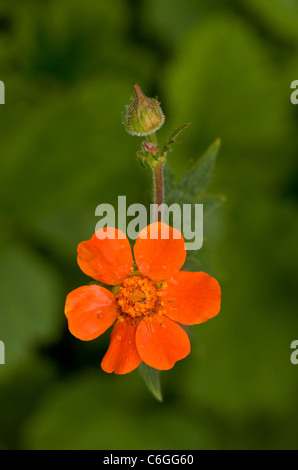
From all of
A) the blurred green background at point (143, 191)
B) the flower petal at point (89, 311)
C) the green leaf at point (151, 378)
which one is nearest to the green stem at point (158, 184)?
the flower petal at point (89, 311)

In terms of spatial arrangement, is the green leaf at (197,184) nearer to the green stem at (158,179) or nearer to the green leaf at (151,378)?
the green stem at (158,179)

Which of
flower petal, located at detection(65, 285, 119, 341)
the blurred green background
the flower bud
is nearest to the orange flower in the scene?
flower petal, located at detection(65, 285, 119, 341)

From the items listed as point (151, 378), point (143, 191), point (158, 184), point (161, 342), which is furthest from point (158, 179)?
point (143, 191)

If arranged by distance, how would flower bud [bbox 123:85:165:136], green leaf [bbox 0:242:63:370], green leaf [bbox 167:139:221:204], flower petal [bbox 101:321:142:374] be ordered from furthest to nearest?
green leaf [bbox 0:242:63:370], green leaf [bbox 167:139:221:204], flower petal [bbox 101:321:142:374], flower bud [bbox 123:85:165:136]

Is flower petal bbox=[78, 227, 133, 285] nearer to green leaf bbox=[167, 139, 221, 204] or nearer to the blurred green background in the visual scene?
green leaf bbox=[167, 139, 221, 204]

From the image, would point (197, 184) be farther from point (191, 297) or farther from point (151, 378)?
point (151, 378)

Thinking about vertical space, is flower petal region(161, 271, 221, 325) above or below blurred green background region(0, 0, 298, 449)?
below

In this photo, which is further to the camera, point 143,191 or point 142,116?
point 143,191
